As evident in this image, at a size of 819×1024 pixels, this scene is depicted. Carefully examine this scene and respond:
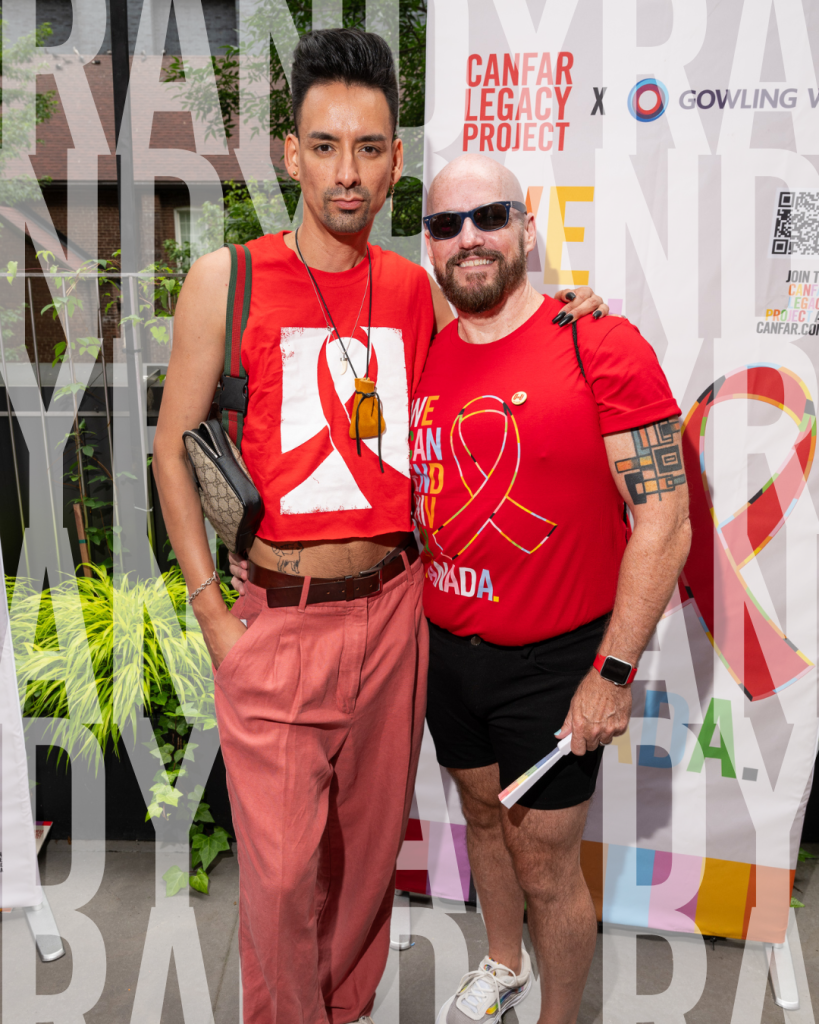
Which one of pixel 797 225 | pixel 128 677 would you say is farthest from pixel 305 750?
pixel 797 225

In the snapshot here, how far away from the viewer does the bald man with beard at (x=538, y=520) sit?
180 cm

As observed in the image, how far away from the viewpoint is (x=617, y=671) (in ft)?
5.99

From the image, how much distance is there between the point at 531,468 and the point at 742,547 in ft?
3.72

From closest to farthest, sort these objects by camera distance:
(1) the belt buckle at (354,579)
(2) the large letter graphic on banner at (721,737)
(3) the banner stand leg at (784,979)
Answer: (1) the belt buckle at (354,579) < (3) the banner stand leg at (784,979) < (2) the large letter graphic on banner at (721,737)

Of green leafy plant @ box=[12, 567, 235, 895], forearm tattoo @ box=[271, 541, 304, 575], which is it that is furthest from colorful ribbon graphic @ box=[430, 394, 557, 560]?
green leafy plant @ box=[12, 567, 235, 895]

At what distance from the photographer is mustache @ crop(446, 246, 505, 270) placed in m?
1.91

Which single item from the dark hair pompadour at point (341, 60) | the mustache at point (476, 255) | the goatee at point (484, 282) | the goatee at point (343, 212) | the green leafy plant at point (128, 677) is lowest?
the green leafy plant at point (128, 677)

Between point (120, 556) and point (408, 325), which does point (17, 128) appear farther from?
point (408, 325)

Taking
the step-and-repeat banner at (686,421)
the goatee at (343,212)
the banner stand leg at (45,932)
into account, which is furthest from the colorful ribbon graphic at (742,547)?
the banner stand leg at (45,932)

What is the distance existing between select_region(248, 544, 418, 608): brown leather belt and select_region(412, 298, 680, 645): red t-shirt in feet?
0.73

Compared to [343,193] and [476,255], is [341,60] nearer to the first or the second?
[343,193]

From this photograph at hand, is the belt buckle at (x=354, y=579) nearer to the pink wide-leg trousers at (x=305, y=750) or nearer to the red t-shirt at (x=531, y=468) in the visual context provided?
the pink wide-leg trousers at (x=305, y=750)

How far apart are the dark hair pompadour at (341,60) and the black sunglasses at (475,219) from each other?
314mm

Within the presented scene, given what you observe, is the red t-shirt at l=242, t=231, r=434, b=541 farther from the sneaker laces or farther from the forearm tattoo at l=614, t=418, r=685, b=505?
the sneaker laces
